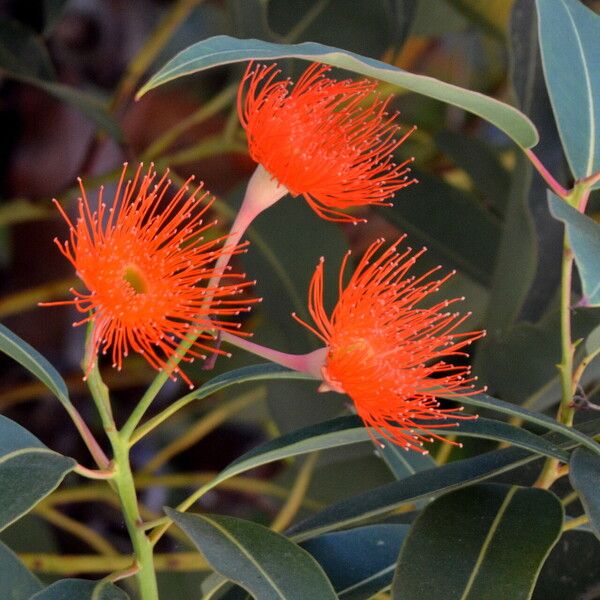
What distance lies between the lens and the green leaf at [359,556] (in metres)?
0.66

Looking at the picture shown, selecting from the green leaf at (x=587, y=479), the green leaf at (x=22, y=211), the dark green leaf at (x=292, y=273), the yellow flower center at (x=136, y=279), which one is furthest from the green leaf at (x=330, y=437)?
the green leaf at (x=22, y=211)

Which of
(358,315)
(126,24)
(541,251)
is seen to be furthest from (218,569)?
(126,24)

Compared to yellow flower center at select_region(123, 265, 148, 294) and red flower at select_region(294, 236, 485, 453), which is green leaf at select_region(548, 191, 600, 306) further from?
yellow flower center at select_region(123, 265, 148, 294)

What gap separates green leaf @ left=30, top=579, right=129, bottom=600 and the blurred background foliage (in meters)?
0.26

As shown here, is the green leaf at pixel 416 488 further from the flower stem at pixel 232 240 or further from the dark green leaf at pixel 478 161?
the dark green leaf at pixel 478 161

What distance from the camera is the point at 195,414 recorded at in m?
1.46

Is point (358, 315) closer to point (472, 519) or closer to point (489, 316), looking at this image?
point (472, 519)

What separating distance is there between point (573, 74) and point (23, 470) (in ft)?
1.28

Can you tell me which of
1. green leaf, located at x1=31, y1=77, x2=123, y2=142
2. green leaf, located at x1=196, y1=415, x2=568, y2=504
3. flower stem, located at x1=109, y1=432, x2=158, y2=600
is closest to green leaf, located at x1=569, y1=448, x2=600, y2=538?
green leaf, located at x1=196, y1=415, x2=568, y2=504

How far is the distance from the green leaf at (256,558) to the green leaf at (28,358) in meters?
0.09

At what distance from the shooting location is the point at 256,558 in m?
0.57

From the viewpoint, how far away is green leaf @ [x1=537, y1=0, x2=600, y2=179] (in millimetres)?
604

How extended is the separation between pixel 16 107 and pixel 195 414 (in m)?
0.50

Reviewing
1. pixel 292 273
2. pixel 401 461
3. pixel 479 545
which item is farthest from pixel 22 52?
pixel 479 545
